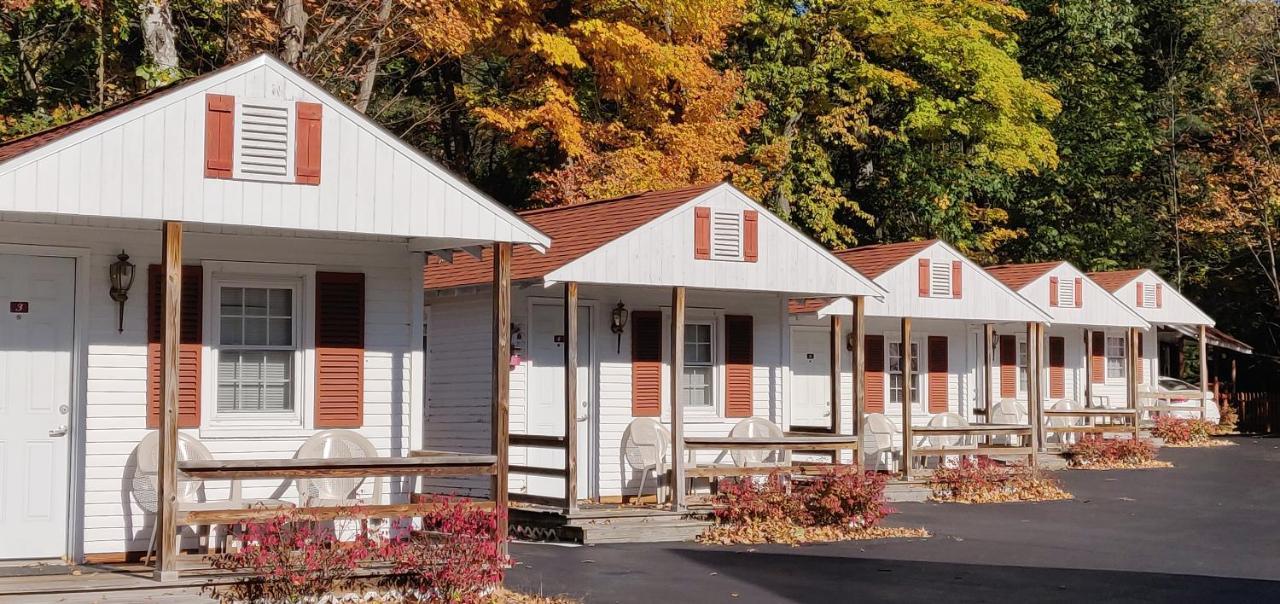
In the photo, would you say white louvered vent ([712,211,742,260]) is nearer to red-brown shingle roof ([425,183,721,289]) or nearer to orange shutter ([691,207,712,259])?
orange shutter ([691,207,712,259])

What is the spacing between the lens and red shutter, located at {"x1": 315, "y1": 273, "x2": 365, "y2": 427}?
15.1m

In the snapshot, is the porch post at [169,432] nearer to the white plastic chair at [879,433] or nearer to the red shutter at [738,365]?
the red shutter at [738,365]

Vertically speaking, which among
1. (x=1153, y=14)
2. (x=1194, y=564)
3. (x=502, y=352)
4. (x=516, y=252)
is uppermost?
(x=1153, y=14)

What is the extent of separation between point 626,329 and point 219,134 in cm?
936

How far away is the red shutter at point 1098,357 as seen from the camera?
117ft

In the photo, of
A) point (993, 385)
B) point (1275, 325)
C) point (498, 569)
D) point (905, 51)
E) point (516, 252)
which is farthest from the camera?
point (1275, 325)

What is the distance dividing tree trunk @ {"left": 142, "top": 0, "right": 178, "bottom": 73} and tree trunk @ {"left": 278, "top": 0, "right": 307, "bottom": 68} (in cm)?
202

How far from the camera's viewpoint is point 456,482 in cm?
2052

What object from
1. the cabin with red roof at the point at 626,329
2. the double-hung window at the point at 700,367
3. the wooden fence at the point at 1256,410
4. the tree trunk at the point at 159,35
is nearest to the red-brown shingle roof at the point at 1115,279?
the wooden fence at the point at 1256,410

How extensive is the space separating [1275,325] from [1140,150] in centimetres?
667

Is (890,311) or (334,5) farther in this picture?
(334,5)

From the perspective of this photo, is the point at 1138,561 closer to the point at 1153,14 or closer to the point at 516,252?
the point at 516,252

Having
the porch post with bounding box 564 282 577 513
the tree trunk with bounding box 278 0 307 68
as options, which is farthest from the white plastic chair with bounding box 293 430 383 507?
the tree trunk with bounding box 278 0 307 68

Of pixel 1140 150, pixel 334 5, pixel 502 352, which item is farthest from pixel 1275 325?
pixel 502 352
